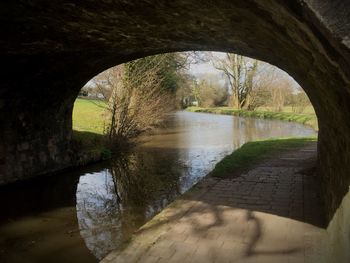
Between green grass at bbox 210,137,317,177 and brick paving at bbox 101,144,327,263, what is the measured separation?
127 centimetres

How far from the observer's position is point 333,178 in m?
4.98

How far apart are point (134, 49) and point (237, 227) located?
4.64m

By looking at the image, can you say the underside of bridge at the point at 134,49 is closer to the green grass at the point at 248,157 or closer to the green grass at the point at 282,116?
the green grass at the point at 248,157

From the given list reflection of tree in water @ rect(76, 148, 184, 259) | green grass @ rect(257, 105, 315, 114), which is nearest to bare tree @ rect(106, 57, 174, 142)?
reflection of tree in water @ rect(76, 148, 184, 259)

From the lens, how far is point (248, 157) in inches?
463

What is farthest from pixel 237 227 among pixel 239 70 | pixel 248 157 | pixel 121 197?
pixel 239 70

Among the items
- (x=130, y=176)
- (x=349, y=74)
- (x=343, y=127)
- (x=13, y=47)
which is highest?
(x=13, y=47)

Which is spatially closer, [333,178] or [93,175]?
[333,178]

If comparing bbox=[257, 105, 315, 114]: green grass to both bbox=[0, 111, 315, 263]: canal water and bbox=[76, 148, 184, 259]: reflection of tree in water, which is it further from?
bbox=[76, 148, 184, 259]: reflection of tree in water

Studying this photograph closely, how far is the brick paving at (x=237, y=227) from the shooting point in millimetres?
4680

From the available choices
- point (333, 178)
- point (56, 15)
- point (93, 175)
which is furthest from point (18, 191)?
point (333, 178)

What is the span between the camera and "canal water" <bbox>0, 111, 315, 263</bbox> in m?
6.22

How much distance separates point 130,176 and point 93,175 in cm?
110

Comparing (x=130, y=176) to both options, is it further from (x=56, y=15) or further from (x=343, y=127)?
(x=343, y=127)
